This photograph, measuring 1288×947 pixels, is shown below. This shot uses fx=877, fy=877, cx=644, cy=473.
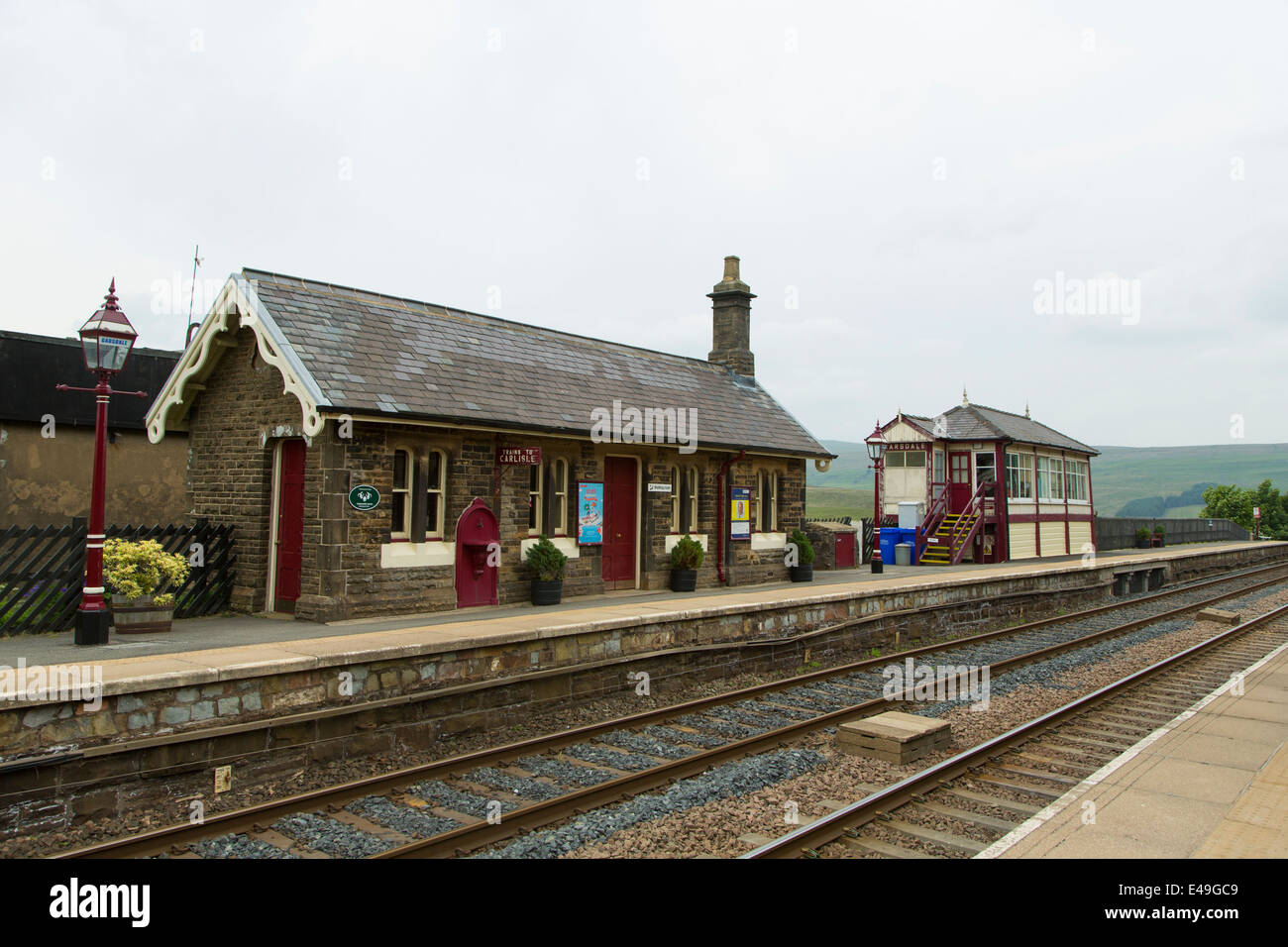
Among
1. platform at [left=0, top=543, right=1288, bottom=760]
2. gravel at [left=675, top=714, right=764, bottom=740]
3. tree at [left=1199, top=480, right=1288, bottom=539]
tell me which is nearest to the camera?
platform at [left=0, top=543, right=1288, bottom=760]

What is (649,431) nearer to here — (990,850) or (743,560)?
(743,560)

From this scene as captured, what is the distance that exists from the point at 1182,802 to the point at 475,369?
1177 centimetres

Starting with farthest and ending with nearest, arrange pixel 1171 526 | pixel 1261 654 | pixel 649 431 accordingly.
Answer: pixel 1171 526 → pixel 649 431 → pixel 1261 654

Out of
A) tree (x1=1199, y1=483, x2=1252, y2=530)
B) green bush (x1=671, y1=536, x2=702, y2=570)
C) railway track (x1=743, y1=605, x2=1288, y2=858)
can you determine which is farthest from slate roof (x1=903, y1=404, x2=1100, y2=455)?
tree (x1=1199, y1=483, x2=1252, y2=530)

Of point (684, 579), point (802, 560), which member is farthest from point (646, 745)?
point (802, 560)

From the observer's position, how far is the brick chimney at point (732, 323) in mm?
22188

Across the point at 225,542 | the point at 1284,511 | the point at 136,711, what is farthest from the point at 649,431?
the point at 1284,511

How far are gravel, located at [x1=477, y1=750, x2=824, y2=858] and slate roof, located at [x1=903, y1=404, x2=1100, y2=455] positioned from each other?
22.3 meters

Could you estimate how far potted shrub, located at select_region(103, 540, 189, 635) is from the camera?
35.3 feet

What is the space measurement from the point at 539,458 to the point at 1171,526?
44.6m

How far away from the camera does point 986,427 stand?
28.6 metres

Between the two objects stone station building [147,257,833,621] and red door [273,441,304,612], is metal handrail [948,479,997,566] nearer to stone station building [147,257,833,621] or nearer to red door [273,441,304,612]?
stone station building [147,257,833,621]

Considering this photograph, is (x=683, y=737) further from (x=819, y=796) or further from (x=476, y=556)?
(x=476, y=556)
